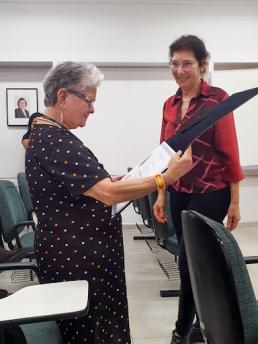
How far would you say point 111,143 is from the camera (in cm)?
473

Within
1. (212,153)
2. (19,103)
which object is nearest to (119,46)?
(19,103)

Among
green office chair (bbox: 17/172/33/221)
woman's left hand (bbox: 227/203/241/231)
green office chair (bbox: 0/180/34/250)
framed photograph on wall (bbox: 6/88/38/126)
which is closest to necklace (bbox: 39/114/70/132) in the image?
woman's left hand (bbox: 227/203/241/231)

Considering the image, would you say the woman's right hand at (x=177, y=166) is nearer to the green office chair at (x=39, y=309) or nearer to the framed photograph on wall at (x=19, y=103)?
the green office chair at (x=39, y=309)

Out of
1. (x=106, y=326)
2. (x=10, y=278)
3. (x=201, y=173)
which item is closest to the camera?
(x=106, y=326)

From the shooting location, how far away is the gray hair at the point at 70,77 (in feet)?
4.08

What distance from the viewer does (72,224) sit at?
1.21 metres

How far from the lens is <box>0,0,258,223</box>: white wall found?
14.8 ft

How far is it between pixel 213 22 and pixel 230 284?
177 inches

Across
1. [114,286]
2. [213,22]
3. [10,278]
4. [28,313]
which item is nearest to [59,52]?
[213,22]

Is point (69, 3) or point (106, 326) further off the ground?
point (69, 3)

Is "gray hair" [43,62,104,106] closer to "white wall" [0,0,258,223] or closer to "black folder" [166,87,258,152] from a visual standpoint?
"black folder" [166,87,258,152]

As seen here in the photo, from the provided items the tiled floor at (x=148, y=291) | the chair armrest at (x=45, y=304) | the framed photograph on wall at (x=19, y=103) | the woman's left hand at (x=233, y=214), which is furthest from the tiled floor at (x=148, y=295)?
the framed photograph on wall at (x=19, y=103)

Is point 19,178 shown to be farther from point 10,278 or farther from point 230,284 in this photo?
point 230,284

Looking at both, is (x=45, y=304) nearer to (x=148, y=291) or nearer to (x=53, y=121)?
(x=53, y=121)
